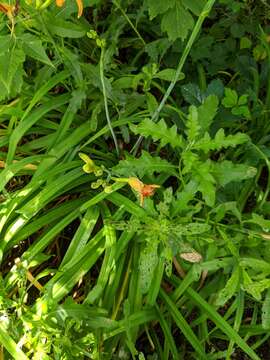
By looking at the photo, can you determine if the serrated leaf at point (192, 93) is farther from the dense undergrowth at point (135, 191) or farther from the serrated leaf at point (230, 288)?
the serrated leaf at point (230, 288)

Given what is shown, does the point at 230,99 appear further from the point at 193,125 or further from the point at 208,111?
the point at 193,125

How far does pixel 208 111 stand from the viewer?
1.59 meters

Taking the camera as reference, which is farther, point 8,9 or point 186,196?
point 186,196

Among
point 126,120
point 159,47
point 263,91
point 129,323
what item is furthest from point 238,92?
point 129,323

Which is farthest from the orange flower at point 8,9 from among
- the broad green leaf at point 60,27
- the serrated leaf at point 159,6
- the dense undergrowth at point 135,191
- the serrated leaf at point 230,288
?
the serrated leaf at point 230,288

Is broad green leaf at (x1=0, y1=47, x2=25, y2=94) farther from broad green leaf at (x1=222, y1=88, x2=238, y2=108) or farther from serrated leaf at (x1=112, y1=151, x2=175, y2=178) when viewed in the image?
broad green leaf at (x1=222, y1=88, x2=238, y2=108)

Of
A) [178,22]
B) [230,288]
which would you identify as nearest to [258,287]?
[230,288]

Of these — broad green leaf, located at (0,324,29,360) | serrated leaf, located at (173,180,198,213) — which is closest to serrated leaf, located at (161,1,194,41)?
serrated leaf, located at (173,180,198,213)

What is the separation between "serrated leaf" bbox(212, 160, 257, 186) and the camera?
59.0 inches

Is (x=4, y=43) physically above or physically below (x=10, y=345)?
above

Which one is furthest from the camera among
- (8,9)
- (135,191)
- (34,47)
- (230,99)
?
(230,99)

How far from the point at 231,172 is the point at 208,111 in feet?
0.70

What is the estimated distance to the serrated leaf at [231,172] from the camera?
1.50 meters

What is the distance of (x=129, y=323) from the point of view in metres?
1.61
